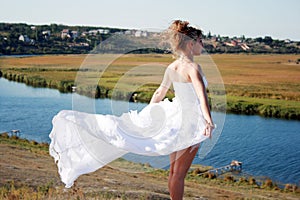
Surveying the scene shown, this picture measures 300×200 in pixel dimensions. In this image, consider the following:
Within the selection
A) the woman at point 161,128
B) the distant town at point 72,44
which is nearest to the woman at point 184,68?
the woman at point 161,128

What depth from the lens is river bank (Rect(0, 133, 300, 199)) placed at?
5.80 meters

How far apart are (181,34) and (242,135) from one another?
19053 millimetres

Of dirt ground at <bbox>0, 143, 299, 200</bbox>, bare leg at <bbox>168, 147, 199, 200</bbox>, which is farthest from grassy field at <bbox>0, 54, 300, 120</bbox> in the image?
dirt ground at <bbox>0, 143, 299, 200</bbox>

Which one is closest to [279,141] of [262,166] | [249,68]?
[262,166]

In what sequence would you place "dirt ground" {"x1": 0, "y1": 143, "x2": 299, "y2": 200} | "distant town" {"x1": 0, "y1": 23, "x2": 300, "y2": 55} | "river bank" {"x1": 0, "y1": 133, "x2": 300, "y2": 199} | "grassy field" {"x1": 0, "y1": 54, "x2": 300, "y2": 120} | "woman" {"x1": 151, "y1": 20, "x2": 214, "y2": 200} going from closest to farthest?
"woman" {"x1": 151, "y1": 20, "x2": 214, "y2": 200}, "grassy field" {"x1": 0, "y1": 54, "x2": 300, "y2": 120}, "river bank" {"x1": 0, "y1": 133, "x2": 300, "y2": 199}, "dirt ground" {"x1": 0, "y1": 143, "x2": 299, "y2": 200}, "distant town" {"x1": 0, "y1": 23, "x2": 300, "y2": 55}

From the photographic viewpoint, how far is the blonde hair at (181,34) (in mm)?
4004

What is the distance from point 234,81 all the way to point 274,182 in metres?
32.5

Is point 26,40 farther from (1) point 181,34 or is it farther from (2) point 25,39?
(1) point 181,34

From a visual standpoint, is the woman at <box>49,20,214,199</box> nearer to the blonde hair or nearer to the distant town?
the blonde hair

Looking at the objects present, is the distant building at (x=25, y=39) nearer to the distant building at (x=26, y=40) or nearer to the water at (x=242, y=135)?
the distant building at (x=26, y=40)

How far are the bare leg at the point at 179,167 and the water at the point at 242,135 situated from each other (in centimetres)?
727

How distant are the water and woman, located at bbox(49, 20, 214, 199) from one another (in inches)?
274

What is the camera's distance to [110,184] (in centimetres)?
835

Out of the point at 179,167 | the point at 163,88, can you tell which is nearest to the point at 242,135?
the point at 163,88
